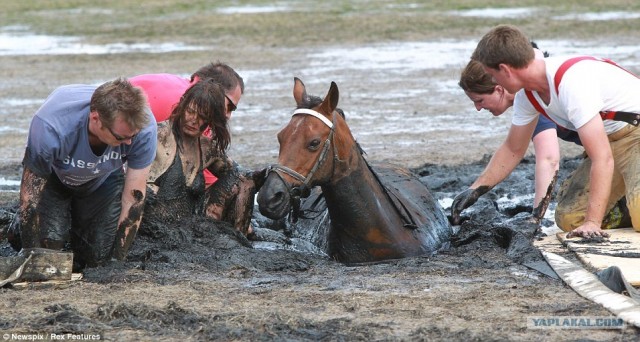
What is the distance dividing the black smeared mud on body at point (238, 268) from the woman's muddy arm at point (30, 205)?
47 centimetres

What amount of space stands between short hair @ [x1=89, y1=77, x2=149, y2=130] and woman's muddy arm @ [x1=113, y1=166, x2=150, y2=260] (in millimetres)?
694

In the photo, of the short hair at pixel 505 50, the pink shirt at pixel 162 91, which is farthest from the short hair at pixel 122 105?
the short hair at pixel 505 50

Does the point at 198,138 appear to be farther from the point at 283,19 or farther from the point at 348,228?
the point at 283,19

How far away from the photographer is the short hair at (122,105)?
20.9 feet

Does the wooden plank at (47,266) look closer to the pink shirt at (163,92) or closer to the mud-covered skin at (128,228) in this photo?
the mud-covered skin at (128,228)

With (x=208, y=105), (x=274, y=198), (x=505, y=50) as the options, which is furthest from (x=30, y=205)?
(x=505, y=50)

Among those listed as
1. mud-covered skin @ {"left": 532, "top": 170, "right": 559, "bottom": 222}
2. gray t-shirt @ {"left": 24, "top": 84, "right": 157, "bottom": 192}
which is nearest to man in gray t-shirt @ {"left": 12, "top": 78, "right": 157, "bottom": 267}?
gray t-shirt @ {"left": 24, "top": 84, "right": 157, "bottom": 192}

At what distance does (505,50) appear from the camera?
712 cm

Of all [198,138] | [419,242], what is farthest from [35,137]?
[419,242]

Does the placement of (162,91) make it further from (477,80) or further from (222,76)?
(477,80)

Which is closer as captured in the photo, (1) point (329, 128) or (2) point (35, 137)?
(2) point (35, 137)

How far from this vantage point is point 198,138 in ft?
26.5

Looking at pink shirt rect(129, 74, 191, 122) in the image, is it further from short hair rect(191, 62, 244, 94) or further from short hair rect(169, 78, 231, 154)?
short hair rect(169, 78, 231, 154)

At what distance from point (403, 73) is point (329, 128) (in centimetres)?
1012
